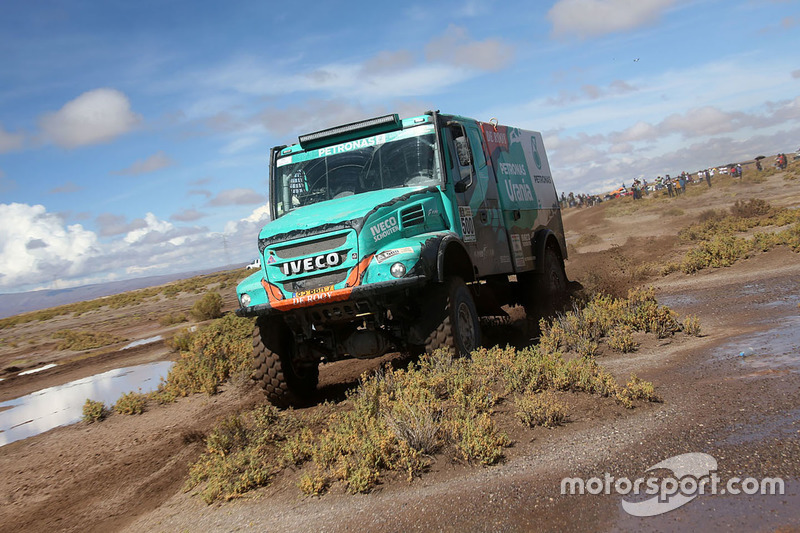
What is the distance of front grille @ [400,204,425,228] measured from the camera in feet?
24.3

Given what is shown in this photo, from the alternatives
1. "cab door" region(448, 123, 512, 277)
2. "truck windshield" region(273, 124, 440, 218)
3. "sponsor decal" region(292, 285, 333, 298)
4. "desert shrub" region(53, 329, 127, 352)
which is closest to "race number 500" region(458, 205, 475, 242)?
"cab door" region(448, 123, 512, 277)

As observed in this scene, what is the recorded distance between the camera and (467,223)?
8375mm

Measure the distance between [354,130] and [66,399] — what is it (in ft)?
28.0

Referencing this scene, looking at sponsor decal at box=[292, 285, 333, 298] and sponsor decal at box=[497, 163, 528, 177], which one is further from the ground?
sponsor decal at box=[497, 163, 528, 177]

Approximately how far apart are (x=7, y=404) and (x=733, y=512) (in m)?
14.1

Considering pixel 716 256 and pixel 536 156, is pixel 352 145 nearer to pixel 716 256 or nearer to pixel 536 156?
pixel 536 156

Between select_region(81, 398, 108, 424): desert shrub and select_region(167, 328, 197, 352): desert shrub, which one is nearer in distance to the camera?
select_region(81, 398, 108, 424): desert shrub

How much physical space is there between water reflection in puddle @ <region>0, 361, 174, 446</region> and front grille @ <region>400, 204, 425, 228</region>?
6.21 metres

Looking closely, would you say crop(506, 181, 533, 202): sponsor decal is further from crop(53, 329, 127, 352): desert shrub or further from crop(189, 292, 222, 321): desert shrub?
crop(189, 292, 222, 321): desert shrub

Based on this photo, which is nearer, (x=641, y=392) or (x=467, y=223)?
(x=641, y=392)

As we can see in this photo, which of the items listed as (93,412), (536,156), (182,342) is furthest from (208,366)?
(536,156)

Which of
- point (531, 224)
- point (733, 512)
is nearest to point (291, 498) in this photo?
point (733, 512)

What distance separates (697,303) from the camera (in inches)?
420

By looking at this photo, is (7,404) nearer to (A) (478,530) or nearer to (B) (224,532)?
(B) (224,532)
